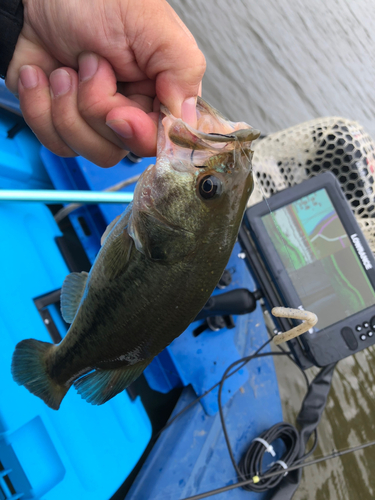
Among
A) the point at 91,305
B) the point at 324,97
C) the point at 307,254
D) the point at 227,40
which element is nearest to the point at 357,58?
the point at 324,97

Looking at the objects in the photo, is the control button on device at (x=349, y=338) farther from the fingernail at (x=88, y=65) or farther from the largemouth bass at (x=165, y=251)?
the fingernail at (x=88, y=65)

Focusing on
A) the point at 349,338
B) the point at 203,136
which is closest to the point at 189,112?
the point at 203,136

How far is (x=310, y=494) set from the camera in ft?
10.5

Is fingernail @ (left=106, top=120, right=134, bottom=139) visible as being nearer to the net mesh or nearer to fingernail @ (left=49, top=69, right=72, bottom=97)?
fingernail @ (left=49, top=69, right=72, bottom=97)

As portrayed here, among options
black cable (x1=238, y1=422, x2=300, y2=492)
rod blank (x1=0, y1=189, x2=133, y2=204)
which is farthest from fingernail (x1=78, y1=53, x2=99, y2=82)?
black cable (x1=238, y1=422, x2=300, y2=492)

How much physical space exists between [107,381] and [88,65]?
46.4 inches

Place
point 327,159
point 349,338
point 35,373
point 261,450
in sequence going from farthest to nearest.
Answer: point 327,159 < point 261,450 < point 349,338 < point 35,373

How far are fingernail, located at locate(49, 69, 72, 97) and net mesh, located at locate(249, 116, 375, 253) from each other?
1.89 meters

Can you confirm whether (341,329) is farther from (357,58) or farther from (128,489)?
(357,58)

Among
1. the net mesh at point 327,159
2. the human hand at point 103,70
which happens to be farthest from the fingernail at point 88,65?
the net mesh at point 327,159

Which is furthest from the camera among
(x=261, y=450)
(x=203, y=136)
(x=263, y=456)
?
(x=263, y=456)

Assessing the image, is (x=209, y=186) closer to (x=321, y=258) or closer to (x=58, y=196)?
(x=58, y=196)

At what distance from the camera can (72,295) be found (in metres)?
1.34

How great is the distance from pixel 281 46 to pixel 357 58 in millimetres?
1983
